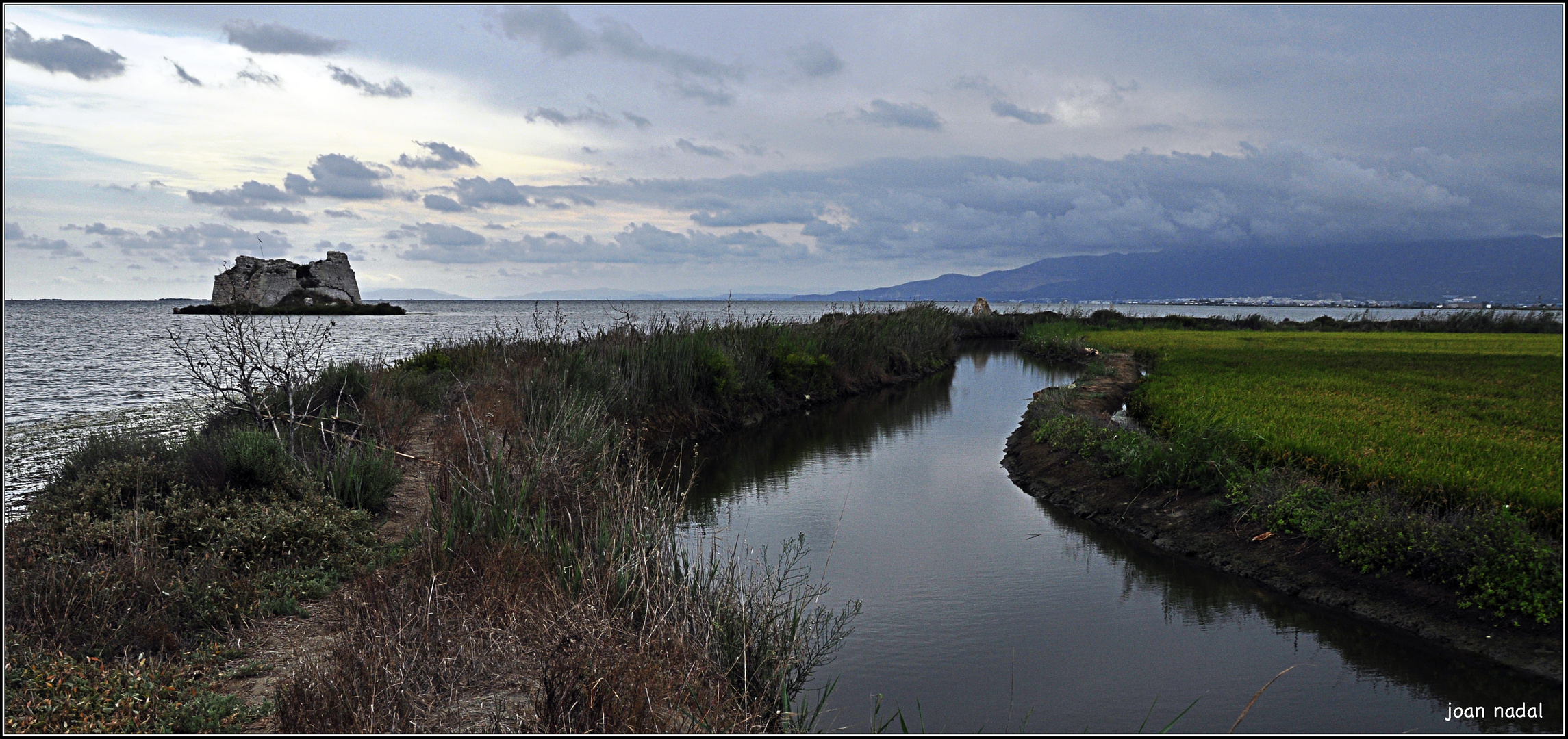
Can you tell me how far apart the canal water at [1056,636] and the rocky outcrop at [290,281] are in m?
59.3

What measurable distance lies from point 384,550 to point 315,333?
5.44m

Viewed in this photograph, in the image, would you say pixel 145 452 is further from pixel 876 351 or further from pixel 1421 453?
pixel 876 351

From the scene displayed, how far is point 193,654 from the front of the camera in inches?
169

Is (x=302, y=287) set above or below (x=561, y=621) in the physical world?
above

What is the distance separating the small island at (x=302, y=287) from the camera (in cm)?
6625

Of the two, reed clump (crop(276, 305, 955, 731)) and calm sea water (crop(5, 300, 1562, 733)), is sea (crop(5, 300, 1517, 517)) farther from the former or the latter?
reed clump (crop(276, 305, 955, 731))

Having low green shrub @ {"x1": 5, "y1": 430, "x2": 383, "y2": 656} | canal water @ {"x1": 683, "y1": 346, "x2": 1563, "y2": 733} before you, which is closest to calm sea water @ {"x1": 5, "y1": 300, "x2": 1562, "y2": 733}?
canal water @ {"x1": 683, "y1": 346, "x2": 1563, "y2": 733}

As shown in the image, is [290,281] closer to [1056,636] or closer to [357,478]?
[357,478]

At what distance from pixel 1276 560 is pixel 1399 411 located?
5371mm

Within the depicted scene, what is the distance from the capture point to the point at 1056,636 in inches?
252

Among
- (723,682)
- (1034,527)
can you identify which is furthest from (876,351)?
(723,682)

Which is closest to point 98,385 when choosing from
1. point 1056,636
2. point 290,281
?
point 1056,636

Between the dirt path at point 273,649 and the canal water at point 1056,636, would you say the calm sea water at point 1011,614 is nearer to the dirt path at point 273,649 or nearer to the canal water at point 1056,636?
the canal water at point 1056,636

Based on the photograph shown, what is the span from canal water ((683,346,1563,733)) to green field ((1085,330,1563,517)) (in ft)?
6.30
